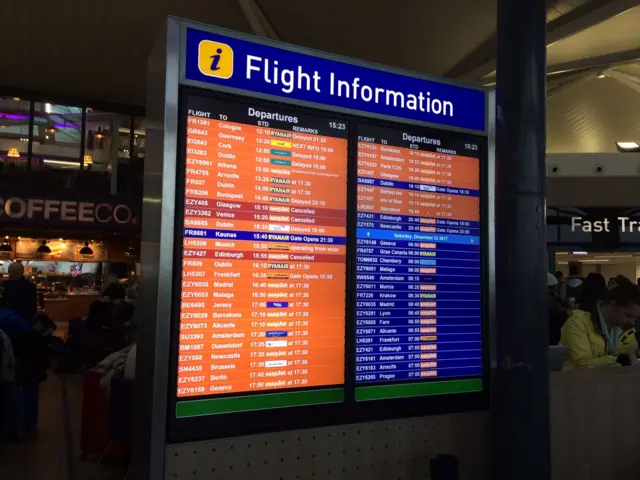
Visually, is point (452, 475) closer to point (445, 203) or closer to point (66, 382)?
point (445, 203)

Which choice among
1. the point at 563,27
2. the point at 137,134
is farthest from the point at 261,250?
the point at 137,134

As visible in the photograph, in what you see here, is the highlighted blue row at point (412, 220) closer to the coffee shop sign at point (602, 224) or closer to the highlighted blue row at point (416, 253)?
the highlighted blue row at point (416, 253)

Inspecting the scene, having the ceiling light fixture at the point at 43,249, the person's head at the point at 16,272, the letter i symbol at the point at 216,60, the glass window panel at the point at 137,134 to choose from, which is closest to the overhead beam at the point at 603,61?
the letter i symbol at the point at 216,60

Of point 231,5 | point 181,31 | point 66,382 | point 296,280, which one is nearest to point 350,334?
point 296,280

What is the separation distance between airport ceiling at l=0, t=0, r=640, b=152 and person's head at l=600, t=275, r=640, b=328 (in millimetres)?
3771

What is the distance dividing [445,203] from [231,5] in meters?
6.01

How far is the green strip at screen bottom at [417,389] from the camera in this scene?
2430mm

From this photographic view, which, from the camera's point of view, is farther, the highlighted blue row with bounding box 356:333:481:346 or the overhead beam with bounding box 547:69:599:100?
the overhead beam with bounding box 547:69:599:100

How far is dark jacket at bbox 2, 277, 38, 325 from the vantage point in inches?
277

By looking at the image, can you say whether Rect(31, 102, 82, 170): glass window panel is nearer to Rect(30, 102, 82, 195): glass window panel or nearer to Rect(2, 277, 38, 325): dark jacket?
Rect(30, 102, 82, 195): glass window panel

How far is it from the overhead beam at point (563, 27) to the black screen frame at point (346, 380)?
184 inches

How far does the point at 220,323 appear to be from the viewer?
2.10 meters

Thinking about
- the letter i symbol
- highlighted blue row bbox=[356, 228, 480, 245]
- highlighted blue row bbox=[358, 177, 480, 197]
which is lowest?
highlighted blue row bbox=[356, 228, 480, 245]

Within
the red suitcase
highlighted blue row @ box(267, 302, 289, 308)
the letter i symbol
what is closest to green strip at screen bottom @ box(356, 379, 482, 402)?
highlighted blue row @ box(267, 302, 289, 308)
